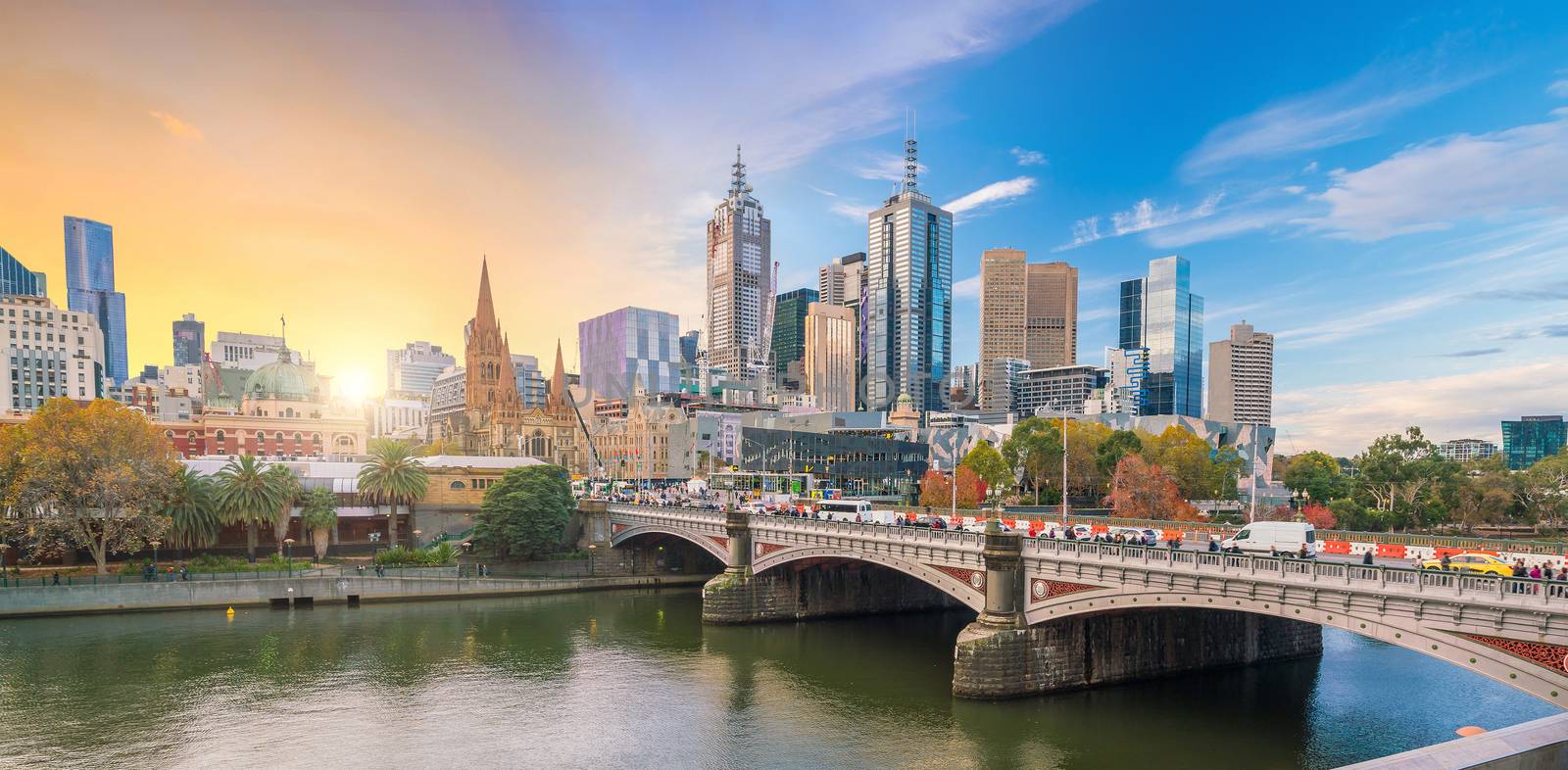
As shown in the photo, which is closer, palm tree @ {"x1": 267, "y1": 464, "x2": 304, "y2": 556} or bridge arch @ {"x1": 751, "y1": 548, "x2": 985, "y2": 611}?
bridge arch @ {"x1": 751, "y1": 548, "x2": 985, "y2": 611}

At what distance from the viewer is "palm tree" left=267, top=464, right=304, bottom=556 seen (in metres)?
78.5

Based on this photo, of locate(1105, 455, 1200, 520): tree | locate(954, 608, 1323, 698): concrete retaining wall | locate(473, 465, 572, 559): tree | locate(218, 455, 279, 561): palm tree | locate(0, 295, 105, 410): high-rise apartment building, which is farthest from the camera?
locate(0, 295, 105, 410): high-rise apartment building

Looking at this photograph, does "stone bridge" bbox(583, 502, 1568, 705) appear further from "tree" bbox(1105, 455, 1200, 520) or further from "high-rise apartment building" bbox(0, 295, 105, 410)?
"high-rise apartment building" bbox(0, 295, 105, 410)

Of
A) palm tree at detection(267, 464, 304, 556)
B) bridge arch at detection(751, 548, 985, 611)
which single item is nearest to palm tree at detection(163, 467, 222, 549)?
palm tree at detection(267, 464, 304, 556)

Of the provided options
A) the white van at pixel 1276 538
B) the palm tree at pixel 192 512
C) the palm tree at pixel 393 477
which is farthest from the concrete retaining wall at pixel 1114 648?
the palm tree at pixel 192 512

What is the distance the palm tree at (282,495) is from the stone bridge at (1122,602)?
42.4 metres

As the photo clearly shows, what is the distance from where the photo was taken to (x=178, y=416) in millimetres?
163125

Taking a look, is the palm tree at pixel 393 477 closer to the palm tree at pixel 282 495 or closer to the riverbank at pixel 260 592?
the palm tree at pixel 282 495

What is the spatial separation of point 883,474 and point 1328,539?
324 feet

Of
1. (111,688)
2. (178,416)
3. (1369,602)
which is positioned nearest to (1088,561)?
(1369,602)

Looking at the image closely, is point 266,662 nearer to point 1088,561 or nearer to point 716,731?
point 716,731

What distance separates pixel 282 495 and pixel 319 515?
3783 millimetres

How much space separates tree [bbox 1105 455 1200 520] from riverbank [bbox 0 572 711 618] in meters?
54.8

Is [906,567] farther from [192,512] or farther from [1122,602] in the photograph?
[192,512]
